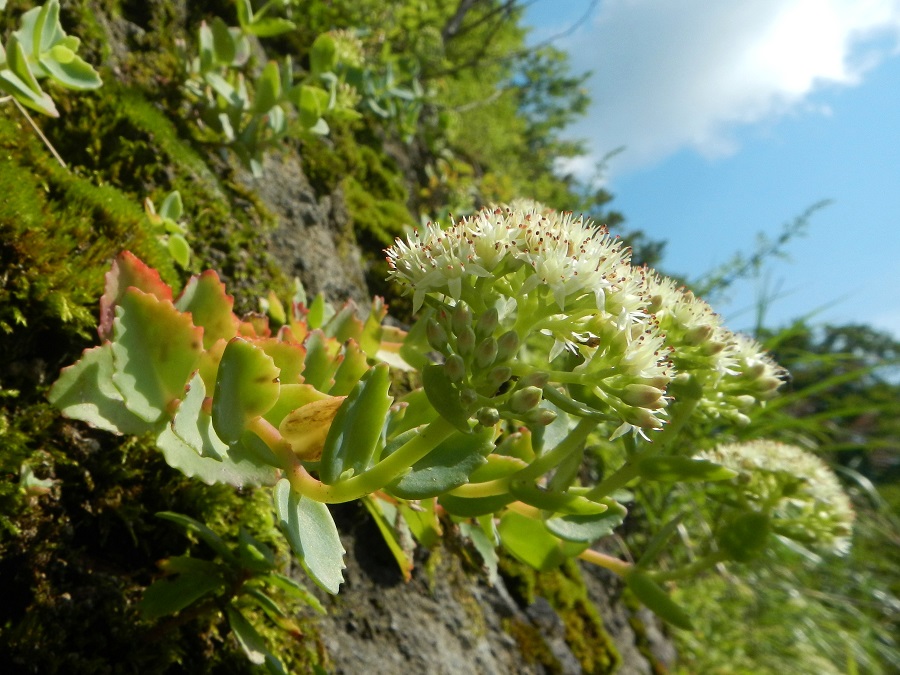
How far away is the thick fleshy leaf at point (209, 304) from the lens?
1.21 m

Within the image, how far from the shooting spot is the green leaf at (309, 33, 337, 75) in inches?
92.7

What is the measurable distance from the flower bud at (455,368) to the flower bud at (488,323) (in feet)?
0.20

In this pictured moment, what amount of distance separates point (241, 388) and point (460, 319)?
353 millimetres

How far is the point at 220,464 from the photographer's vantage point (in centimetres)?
97

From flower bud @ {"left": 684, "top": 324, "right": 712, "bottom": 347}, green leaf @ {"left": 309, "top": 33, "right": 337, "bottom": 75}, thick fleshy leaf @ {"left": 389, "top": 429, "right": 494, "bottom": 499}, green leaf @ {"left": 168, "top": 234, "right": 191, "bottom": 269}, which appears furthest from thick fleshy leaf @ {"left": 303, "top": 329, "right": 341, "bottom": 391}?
green leaf @ {"left": 309, "top": 33, "right": 337, "bottom": 75}

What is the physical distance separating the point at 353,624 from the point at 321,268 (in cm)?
126

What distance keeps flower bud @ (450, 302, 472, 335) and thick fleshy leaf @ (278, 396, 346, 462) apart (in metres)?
0.26

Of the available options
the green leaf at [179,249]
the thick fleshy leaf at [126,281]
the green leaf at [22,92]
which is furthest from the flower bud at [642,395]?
the green leaf at [22,92]

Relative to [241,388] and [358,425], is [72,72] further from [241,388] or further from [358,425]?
[358,425]

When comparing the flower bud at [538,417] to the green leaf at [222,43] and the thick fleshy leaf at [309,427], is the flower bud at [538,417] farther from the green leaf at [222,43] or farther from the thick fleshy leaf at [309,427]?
the green leaf at [222,43]

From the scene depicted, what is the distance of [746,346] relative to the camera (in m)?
1.38

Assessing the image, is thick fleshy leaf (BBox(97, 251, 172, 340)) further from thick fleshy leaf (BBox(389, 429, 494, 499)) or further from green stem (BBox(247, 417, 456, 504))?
thick fleshy leaf (BBox(389, 429, 494, 499))

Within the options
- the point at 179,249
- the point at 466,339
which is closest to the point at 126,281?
the point at 179,249

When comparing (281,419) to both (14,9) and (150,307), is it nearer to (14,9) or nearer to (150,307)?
(150,307)
